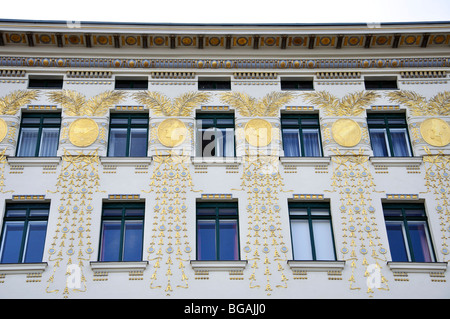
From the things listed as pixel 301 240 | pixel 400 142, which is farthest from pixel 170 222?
pixel 400 142

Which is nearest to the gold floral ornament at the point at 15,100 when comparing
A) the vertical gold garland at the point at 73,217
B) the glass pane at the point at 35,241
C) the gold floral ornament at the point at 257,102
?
the vertical gold garland at the point at 73,217

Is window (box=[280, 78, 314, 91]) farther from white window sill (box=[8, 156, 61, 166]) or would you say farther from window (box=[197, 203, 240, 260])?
white window sill (box=[8, 156, 61, 166])

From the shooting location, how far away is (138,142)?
19453mm

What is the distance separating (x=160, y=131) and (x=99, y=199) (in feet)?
9.62

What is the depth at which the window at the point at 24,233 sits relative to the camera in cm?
1706

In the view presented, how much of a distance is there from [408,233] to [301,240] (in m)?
3.02

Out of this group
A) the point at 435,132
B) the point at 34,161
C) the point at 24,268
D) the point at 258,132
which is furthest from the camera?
the point at 258,132

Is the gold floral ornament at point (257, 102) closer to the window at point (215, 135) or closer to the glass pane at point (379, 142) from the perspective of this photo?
the window at point (215, 135)

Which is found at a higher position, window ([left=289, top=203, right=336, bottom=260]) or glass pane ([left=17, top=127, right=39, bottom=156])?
glass pane ([left=17, top=127, right=39, bottom=156])

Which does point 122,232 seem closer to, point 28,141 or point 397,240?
point 28,141

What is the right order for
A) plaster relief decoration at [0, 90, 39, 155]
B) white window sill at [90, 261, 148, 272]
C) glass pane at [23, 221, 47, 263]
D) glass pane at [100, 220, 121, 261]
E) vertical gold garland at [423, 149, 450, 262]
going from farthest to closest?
plaster relief decoration at [0, 90, 39, 155]
vertical gold garland at [423, 149, 450, 262]
glass pane at [100, 220, 121, 261]
glass pane at [23, 221, 47, 263]
white window sill at [90, 261, 148, 272]

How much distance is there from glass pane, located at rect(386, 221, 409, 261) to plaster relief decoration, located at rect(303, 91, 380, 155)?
2.39 meters

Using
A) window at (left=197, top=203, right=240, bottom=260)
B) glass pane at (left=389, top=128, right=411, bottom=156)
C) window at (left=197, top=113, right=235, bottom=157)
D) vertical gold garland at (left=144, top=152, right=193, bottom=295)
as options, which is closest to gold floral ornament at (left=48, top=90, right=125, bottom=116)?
vertical gold garland at (left=144, top=152, right=193, bottom=295)

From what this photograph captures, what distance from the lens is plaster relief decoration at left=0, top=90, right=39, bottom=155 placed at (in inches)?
740
